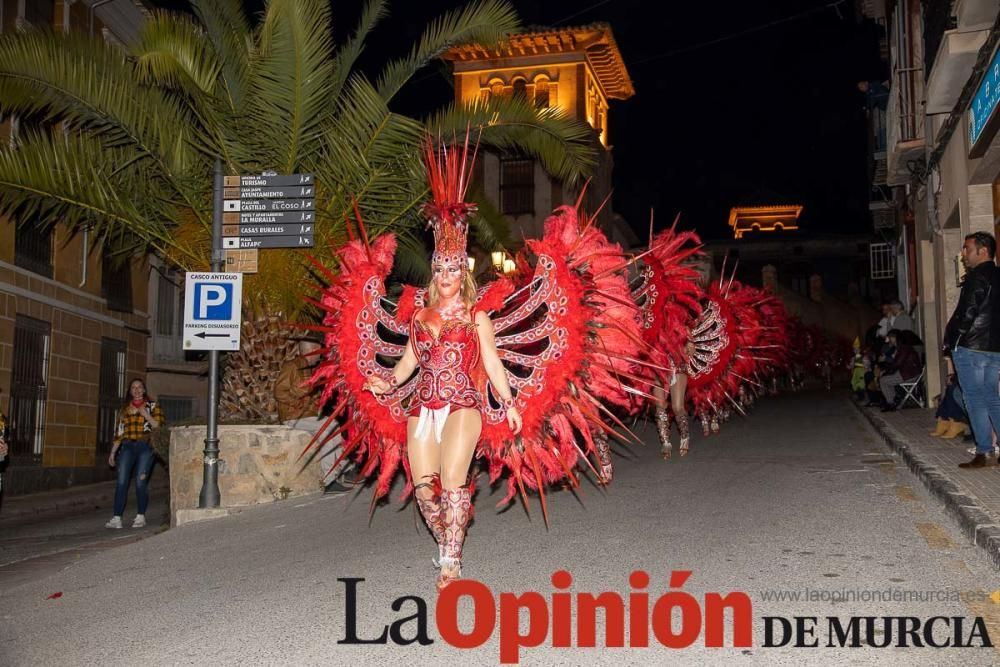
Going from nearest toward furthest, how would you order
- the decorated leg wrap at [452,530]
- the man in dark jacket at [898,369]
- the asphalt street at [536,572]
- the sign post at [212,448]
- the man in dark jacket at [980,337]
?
the asphalt street at [536,572] < the decorated leg wrap at [452,530] < the man in dark jacket at [980,337] < the sign post at [212,448] < the man in dark jacket at [898,369]

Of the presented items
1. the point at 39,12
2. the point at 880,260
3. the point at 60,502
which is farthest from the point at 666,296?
the point at 880,260

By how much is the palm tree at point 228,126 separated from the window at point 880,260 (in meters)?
23.9

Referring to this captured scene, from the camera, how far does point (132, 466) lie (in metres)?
11.5

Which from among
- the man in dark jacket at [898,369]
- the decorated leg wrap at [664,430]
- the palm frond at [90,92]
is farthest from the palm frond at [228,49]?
the man in dark jacket at [898,369]

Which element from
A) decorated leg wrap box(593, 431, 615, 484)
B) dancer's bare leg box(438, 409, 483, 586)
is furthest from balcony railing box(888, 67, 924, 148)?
dancer's bare leg box(438, 409, 483, 586)

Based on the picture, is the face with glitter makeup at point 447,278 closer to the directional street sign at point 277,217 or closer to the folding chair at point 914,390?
the directional street sign at point 277,217

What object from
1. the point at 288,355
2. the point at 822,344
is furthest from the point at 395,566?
the point at 822,344

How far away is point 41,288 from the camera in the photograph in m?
18.6

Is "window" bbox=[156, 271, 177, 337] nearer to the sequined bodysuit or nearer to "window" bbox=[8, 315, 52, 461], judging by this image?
"window" bbox=[8, 315, 52, 461]

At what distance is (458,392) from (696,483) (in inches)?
180

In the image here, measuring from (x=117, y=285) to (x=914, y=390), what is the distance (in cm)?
1785

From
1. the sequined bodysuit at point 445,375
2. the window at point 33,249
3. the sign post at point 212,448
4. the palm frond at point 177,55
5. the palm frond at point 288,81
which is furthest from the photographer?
the window at point 33,249

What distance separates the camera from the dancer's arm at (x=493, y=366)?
18.7 ft

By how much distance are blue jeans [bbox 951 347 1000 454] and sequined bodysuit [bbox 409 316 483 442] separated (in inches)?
210
